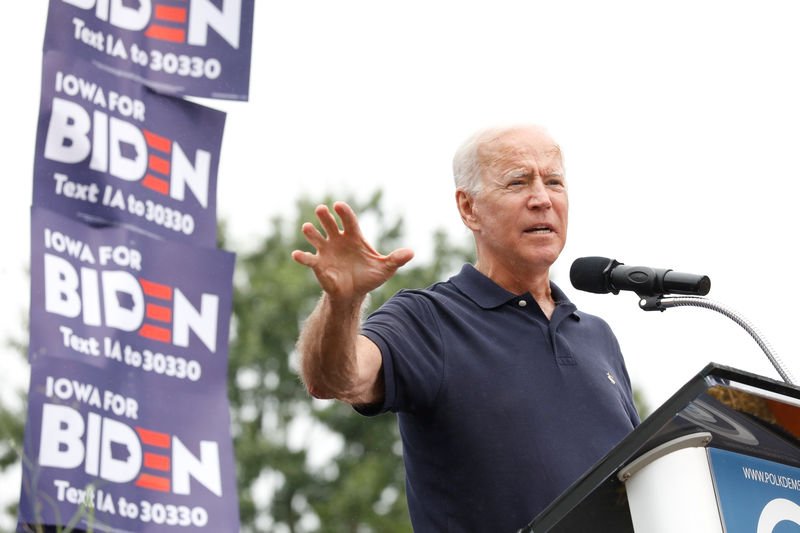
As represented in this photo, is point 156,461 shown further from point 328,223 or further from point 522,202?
point 328,223

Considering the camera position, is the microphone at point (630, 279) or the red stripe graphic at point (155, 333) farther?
the red stripe graphic at point (155, 333)

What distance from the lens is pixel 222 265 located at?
468 centimetres

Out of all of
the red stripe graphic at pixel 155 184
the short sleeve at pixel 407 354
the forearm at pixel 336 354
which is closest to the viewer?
the forearm at pixel 336 354

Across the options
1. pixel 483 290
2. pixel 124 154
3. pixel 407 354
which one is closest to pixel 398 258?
→ pixel 407 354

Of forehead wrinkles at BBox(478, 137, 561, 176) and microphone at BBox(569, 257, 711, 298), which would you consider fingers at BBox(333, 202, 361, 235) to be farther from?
forehead wrinkles at BBox(478, 137, 561, 176)

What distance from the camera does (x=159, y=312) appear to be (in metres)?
4.42

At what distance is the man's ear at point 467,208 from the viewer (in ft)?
10.4

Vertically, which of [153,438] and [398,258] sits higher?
[398,258]

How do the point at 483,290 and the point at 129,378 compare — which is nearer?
the point at 483,290

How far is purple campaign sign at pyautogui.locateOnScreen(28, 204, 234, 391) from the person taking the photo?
158 inches

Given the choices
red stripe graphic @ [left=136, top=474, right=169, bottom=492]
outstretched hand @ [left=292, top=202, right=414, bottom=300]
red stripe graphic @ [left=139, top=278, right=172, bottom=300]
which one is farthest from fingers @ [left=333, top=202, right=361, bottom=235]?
red stripe graphic @ [left=139, top=278, right=172, bottom=300]

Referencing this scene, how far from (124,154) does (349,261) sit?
97.3 inches

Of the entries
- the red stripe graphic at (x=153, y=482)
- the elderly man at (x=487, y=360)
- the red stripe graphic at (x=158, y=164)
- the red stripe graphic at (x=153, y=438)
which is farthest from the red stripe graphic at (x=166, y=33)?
the elderly man at (x=487, y=360)

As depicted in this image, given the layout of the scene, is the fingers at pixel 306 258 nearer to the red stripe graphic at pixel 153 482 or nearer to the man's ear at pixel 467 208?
the man's ear at pixel 467 208
